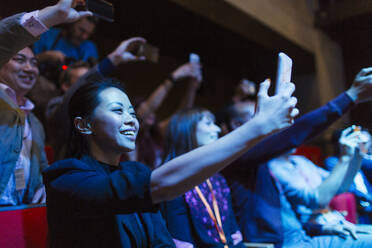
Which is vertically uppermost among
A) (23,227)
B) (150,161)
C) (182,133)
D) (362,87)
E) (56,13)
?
(56,13)

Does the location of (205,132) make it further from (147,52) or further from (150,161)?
(150,161)

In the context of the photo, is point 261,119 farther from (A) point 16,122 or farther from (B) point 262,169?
(B) point 262,169

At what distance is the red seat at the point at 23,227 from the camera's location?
105 cm

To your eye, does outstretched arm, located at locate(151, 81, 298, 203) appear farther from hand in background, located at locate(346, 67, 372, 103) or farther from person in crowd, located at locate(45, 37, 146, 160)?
person in crowd, located at locate(45, 37, 146, 160)

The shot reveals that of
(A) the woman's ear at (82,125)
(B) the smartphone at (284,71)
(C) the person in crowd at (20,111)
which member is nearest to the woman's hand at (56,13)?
(C) the person in crowd at (20,111)

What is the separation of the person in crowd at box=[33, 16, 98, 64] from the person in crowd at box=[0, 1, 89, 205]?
0.44 m

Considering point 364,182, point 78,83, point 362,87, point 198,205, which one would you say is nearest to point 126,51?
point 78,83

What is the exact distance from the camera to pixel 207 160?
671mm

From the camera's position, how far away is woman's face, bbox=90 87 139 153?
969 millimetres

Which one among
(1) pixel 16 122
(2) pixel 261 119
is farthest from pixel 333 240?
(1) pixel 16 122

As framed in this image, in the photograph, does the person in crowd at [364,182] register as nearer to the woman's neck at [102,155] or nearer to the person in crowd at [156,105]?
the woman's neck at [102,155]

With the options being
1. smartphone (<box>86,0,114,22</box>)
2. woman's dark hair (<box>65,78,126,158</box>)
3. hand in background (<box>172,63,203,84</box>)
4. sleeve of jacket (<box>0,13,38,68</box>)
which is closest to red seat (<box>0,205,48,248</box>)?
woman's dark hair (<box>65,78,126,158</box>)

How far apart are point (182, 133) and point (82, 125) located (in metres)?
0.74

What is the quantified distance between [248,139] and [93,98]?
A: 1.71 ft
